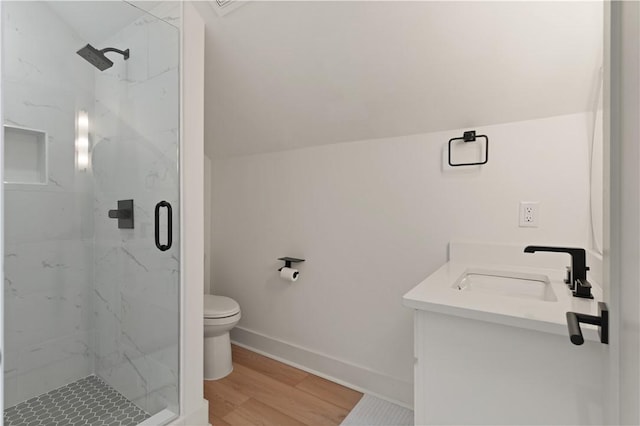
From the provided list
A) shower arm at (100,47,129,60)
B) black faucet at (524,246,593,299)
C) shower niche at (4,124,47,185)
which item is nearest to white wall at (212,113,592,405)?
black faucet at (524,246,593,299)

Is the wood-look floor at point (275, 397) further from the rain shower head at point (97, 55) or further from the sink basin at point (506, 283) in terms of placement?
the rain shower head at point (97, 55)

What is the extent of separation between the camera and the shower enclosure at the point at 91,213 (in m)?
1.45

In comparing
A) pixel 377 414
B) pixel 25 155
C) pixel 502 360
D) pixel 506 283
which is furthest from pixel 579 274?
pixel 25 155

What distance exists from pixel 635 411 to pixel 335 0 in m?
1.55

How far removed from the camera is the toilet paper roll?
2088mm

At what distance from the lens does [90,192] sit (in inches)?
69.1

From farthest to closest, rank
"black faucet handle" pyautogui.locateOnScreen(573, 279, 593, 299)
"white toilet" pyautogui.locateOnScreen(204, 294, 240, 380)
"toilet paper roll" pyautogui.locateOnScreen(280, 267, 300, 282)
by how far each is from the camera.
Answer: "toilet paper roll" pyautogui.locateOnScreen(280, 267, 300, 282) → "white toilet" pyautogui.locateOnScreen(204, 294, 240, 380) → "black faucet handle" pyautogui.locateOnScreen(573, 279, 593, 299)

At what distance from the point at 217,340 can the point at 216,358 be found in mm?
113

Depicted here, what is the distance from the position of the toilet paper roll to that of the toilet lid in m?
0.39

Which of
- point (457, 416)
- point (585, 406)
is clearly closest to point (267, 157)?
point (457, 416)

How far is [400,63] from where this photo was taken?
1453mm

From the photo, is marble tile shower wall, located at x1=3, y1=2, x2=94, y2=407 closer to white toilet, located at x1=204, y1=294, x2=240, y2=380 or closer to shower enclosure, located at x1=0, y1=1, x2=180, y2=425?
shower enclosure, located at x1=0, y1=1, x2=180, y2=425

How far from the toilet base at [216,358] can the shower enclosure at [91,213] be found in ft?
1.52

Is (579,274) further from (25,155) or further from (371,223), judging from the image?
(25,155)
